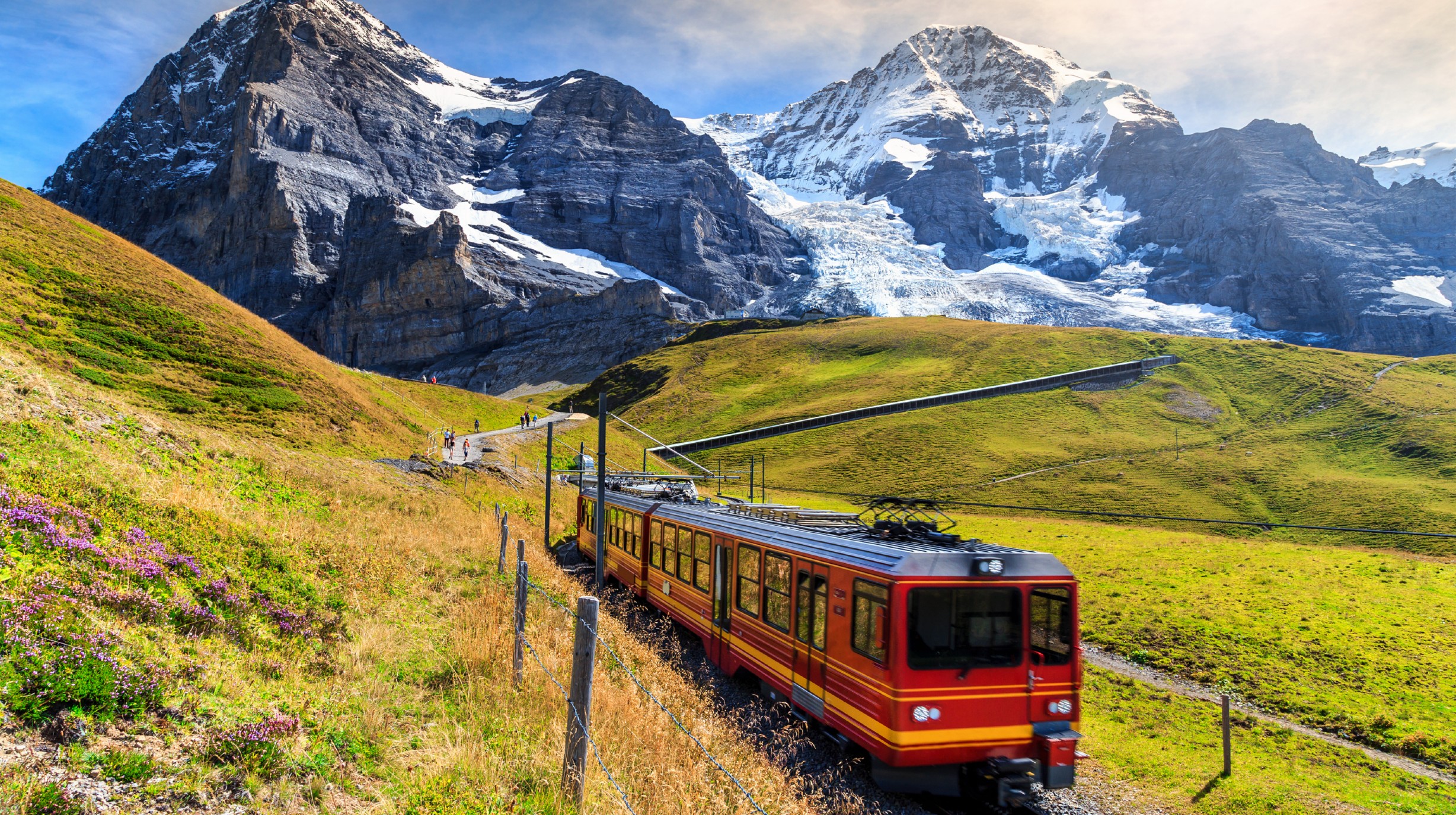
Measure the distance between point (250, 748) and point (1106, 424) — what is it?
284 ft

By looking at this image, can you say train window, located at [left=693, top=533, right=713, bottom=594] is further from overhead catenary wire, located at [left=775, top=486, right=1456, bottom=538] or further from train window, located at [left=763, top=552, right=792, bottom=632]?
overhead catenary wire, located at [left=775, top=486, right=1456, bottom=538]

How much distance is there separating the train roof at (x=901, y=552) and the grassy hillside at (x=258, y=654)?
271 cm

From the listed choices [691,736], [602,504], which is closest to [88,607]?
[691,736]

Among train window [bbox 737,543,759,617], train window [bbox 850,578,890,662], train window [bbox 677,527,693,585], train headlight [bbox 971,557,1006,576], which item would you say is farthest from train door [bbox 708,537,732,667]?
train headlight [bbox 971,557,1006,576]

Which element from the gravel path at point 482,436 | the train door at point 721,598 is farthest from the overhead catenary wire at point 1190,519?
the gravel path at point 482,436

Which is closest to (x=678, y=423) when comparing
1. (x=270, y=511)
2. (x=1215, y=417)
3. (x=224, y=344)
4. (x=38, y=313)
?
(x=1215, y=417)

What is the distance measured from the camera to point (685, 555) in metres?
16.0

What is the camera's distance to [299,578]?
1002 cm

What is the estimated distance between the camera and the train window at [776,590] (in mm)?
11547

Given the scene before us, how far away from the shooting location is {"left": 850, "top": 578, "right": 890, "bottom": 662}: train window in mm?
9086

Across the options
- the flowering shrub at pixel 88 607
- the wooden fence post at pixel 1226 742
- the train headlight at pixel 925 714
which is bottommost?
the wooden fence post at pixel 1226 742

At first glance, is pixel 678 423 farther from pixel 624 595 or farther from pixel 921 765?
pixel 921 765

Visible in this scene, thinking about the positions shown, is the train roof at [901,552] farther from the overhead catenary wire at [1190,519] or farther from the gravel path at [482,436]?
the gravel path at [482,436]

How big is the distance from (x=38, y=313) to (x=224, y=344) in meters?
7.17
